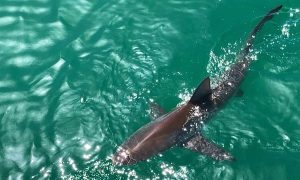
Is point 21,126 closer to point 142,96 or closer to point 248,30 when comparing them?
point 142,96

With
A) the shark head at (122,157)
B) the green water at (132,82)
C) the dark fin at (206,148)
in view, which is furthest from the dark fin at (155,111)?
the shark head at (122,157)

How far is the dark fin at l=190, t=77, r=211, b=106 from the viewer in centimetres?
916

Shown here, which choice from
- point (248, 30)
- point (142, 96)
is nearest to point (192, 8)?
point (248, 30)

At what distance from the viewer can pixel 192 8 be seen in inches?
527

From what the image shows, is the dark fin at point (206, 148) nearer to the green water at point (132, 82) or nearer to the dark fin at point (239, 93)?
the green water at point (132, 82)

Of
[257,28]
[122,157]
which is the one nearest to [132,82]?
[122,157]

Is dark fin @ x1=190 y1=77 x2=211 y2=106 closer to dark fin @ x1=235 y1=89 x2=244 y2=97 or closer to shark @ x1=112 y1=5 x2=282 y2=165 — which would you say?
shark @ x1=112 y1=5 x2=282 y2=165

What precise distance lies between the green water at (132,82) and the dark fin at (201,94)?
0.66 metres

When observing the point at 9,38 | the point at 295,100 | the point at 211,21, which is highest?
the point at 211,21

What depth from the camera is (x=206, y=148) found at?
930 centimetres

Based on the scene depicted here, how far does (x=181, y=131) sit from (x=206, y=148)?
67 cm

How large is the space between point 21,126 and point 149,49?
4.12m

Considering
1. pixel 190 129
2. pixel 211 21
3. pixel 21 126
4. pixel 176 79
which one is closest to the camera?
pixel 190 129

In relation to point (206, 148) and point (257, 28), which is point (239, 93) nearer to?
point (206, 148)
